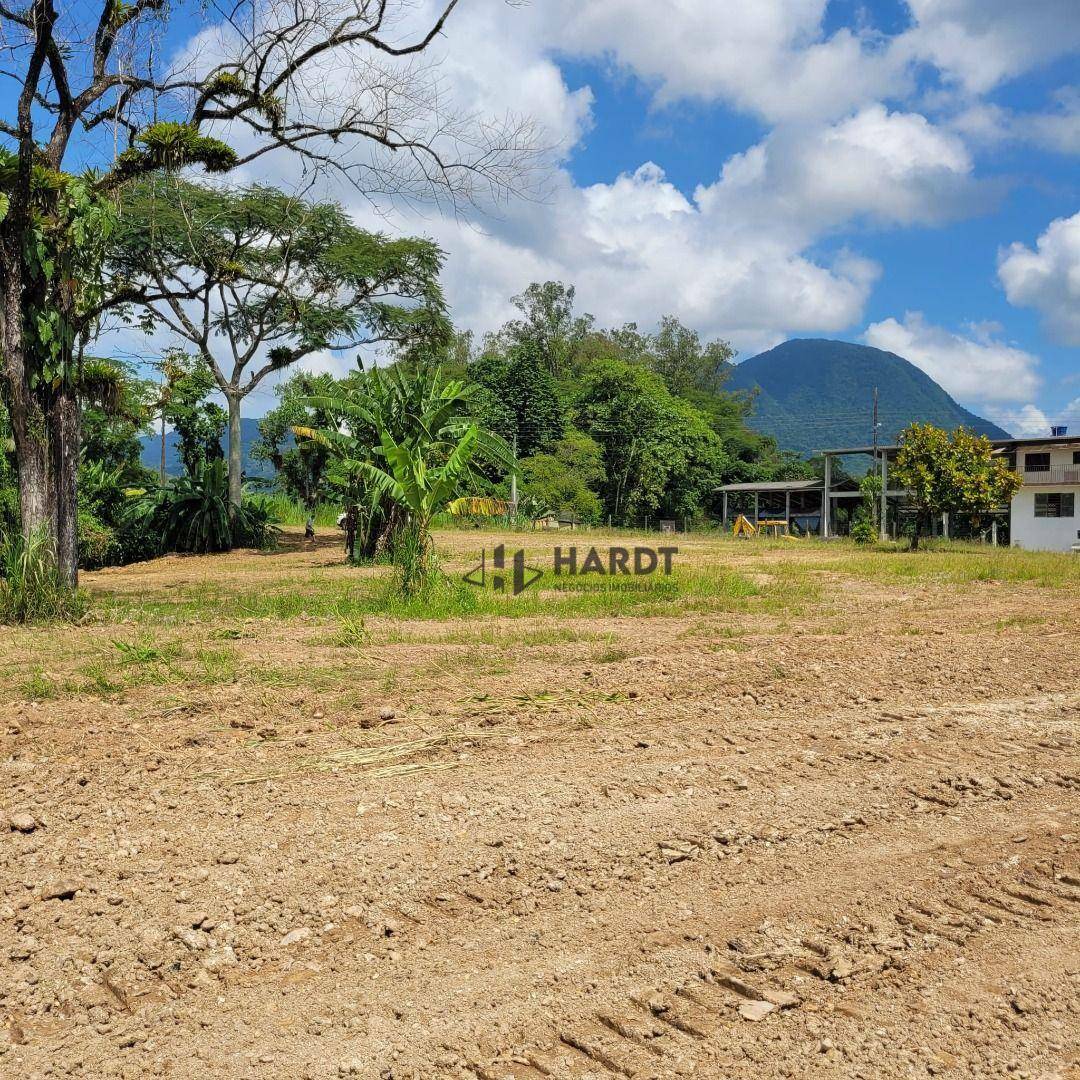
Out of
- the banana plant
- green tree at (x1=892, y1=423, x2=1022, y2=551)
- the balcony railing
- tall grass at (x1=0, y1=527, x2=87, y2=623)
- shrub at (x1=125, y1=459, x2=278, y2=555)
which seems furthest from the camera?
the balcony railing

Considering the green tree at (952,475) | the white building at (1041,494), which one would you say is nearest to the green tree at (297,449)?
the green tree at (952,475)

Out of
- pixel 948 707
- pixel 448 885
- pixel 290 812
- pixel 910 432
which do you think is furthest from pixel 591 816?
pixel 910 432

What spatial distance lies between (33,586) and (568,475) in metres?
30.6

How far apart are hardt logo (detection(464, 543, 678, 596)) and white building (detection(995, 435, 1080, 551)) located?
78.1ft

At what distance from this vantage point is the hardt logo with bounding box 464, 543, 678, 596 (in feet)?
43.5

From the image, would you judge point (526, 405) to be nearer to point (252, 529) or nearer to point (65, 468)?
point (252, 529)

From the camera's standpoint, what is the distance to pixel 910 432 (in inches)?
1071

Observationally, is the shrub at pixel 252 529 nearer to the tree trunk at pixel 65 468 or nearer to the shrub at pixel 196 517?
the shrub at pixel 196 517

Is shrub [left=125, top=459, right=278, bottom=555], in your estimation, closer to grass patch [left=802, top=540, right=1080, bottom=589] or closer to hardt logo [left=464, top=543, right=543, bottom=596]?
hardt logo [left=464, top=543, right=543, bottom=596]

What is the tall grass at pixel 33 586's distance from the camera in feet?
28.7

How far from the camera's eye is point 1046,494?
127 feet

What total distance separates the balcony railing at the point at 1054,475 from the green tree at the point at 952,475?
41.7ft

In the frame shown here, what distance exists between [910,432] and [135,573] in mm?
21147

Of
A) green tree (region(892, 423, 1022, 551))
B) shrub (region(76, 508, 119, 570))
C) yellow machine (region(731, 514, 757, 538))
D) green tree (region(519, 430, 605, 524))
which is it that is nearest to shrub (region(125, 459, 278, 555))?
shrub (region(76, 508, 119, 570))
